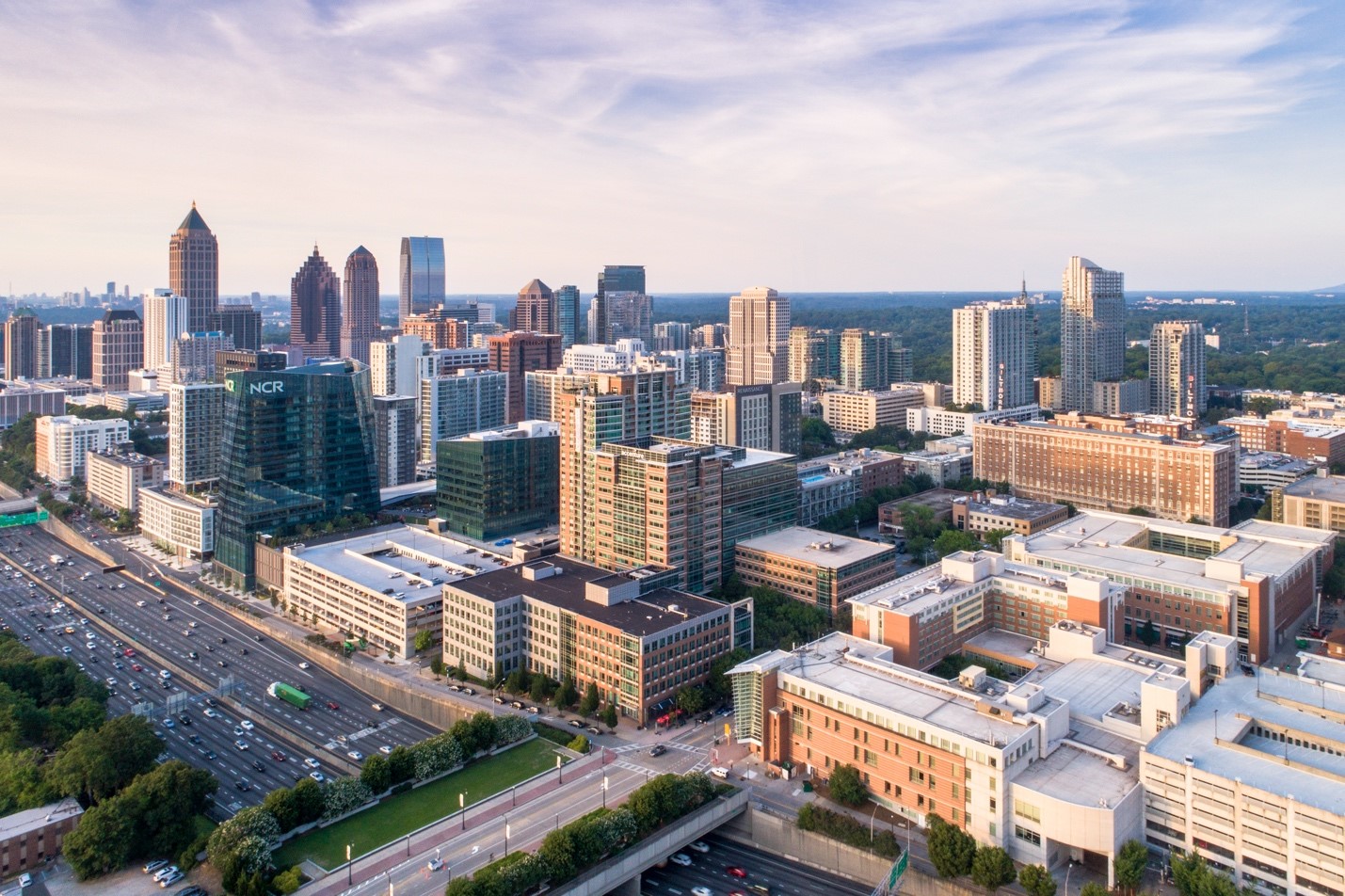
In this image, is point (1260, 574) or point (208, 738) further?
point (1260, 574)

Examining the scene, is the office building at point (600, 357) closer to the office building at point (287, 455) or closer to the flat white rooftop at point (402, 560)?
the office building at point (287, 455)

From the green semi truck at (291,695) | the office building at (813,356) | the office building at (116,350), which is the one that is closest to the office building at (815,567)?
the green semi truck at (291,695)

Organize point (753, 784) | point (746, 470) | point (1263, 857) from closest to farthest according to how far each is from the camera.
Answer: point (1263, 857)
point (753, 784)
point (746, 470)

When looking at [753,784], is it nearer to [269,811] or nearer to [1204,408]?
[269,811]

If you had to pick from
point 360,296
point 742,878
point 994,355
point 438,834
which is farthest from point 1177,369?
point 360,296

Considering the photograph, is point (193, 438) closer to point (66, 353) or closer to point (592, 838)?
point (592, 838)

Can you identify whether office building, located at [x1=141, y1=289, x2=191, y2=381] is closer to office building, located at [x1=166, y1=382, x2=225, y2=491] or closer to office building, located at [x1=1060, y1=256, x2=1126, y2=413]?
office building, located at [x1=166, y1=382, x2=225, y2=491]

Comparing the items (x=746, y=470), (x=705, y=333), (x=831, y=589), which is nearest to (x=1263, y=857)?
(x=831, y=589)
